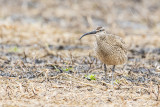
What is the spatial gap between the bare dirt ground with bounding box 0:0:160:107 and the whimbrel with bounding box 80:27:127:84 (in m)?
0.35

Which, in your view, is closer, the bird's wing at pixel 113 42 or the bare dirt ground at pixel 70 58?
the bare dirt ground at pixel 70 58

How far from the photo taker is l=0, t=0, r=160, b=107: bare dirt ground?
5.04 m

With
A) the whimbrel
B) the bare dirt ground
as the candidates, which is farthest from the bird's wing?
the bare dirt ground

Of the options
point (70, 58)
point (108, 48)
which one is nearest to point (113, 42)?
point (108, 48)

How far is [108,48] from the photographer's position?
6281 millimetres

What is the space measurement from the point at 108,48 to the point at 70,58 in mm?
1334

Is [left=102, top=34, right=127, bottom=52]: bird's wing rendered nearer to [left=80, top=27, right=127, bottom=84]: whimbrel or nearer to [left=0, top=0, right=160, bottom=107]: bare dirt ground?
[left=80, top=27, right=127, bottom=84]: whimbrel

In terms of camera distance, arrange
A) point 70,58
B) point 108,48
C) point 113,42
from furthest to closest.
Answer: point 70,58 < point 113,42 < point 108,48

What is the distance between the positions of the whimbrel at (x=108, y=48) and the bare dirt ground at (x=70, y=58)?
0.35 meters

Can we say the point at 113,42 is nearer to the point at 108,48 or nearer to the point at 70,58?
the point at 108,48

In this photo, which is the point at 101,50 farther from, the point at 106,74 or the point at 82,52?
the point at 82,52

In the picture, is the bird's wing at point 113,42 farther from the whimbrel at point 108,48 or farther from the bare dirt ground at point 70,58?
the bare dirt ground at point 70,58

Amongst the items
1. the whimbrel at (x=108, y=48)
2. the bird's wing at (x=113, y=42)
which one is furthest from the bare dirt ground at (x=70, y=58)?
the bird's wing at (x=113, y=42)

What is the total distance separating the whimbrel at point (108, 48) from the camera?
624cm
